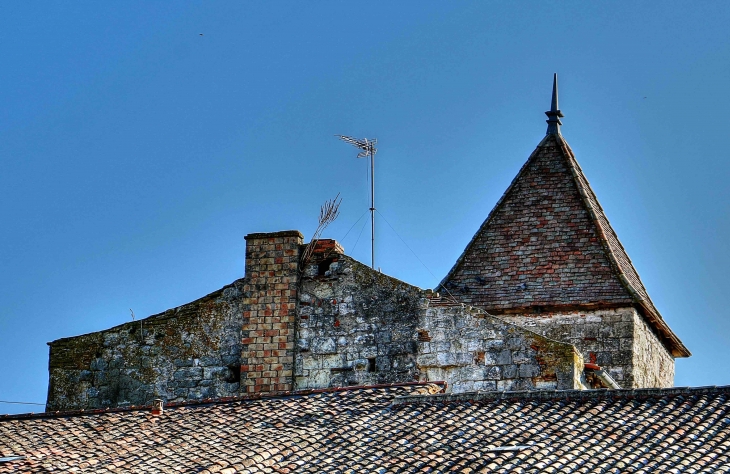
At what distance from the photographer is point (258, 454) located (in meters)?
18.4

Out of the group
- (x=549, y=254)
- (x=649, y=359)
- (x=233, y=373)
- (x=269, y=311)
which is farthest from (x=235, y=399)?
(x=649, y=359)

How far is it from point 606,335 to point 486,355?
382 centimetres

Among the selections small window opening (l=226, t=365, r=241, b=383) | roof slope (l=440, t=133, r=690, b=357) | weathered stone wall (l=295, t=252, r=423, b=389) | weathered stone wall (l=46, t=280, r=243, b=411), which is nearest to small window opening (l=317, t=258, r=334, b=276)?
weathered stone wall (l=295, t=252, r=423, b=389)

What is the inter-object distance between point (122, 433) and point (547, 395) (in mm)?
5365

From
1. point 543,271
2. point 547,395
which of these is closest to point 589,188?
point 543,271

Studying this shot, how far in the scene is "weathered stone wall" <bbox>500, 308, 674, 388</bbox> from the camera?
24469mm

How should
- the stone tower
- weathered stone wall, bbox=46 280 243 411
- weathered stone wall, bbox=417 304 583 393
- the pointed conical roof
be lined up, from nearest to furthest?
weathered stone wall, bbox=417 304 583 393, weathered stone wall, bbox=46 280 243 411, the stone tower, the pointed conical roof

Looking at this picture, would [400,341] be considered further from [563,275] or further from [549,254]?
[549,254]

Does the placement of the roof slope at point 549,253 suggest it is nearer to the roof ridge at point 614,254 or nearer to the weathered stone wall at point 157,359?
the roof ridge at point 614,254

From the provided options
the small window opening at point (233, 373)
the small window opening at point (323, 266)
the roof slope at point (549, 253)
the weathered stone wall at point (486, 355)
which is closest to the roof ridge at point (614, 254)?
the roof slope at point (549, 253)

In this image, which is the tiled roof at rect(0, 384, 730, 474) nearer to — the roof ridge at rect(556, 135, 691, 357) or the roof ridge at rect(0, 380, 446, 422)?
the roof ridge at rect(0, 380, 446, 422)

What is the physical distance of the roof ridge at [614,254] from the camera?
82.0ft

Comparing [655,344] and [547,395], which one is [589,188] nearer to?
[655,344]

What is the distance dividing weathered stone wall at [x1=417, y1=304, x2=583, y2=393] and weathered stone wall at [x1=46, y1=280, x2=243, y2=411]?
2857 millimetres
